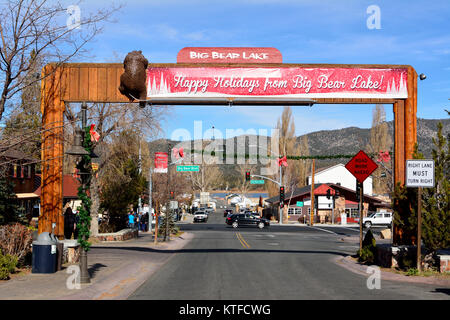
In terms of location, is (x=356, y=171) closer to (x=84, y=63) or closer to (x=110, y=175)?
(x=84, y=63)

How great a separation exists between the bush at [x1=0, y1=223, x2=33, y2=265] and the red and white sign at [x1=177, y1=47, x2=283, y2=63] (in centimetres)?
829

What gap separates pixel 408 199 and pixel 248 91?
707 centimetres

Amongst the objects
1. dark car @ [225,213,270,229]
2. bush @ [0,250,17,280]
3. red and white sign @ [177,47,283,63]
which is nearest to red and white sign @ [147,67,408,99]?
red and white sign @ [177,47,283,63]

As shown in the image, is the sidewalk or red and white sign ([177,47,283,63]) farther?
red and white sign ([177,47,283,63])

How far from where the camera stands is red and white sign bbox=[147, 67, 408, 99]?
18.5 metres

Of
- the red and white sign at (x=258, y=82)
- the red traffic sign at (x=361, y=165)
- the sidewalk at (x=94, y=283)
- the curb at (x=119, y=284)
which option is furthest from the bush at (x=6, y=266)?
the red traffic sign at (x=361, y=165)

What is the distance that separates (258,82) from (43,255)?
9.66 m

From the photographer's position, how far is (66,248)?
18125 mm

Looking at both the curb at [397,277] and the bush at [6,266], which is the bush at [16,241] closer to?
the bush at [6,266]

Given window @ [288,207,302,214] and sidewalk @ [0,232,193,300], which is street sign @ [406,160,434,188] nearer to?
sidewalk @ [0,232,193,300]

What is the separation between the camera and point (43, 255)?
1541 cm

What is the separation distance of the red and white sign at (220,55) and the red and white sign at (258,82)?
0.34 m
